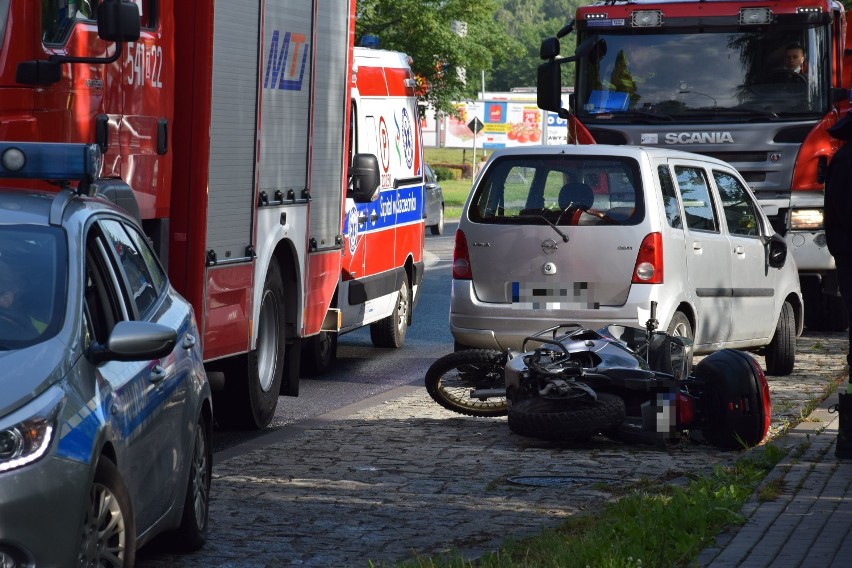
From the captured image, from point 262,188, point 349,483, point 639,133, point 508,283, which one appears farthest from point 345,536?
point 639,133

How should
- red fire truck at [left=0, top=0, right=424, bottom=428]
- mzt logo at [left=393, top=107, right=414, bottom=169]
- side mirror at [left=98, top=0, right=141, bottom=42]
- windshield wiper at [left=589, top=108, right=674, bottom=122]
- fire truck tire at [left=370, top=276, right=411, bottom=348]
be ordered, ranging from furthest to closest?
windshield wiper at [left=589, top=108, right=674, bottom=122] < fire truck tire at [left=370, top=276, right=411, bottom=348] < mzt logo at [left=393, top=107, right=414, bottom=169] < red fire truck at [left=0, top=0, right=424, bottom=428] < side mirror at [left=98, top=0, right=141, bottom=42]

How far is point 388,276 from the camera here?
14.8 meters

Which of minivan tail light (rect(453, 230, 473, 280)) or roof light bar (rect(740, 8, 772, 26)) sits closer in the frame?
minivan tail light (rect(453, 230, 473, 280))

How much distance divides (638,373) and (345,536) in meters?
2.88

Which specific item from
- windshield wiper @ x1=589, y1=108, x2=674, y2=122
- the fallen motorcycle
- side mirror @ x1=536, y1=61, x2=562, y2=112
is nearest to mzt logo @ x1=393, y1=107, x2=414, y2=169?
side mirror @ x1=536, y1=61, x2=562, y2=112

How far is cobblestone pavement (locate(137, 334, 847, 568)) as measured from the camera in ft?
22.5

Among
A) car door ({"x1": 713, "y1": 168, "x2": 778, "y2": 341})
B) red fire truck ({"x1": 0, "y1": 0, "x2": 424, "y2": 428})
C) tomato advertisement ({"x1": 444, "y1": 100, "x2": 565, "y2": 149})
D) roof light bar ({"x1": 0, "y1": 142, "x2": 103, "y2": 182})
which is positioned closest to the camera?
roof light bar ({"x1": 0, "y1": 142, "x2": 103, "y2": 182})

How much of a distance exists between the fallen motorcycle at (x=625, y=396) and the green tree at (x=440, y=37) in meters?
29.2

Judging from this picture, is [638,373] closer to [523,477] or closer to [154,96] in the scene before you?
[523,477]

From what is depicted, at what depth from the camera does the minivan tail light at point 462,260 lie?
37.6ft

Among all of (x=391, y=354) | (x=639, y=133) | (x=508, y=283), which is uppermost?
(x=639, y=133)

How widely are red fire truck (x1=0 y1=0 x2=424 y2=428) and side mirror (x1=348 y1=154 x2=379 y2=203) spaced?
13 millimetres

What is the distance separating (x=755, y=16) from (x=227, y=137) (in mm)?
8069

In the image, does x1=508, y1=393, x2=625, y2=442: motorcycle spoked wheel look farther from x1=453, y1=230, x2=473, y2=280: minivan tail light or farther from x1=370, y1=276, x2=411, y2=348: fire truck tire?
x1=370, y1=276, x2=411, y2=348: fire truck tire
